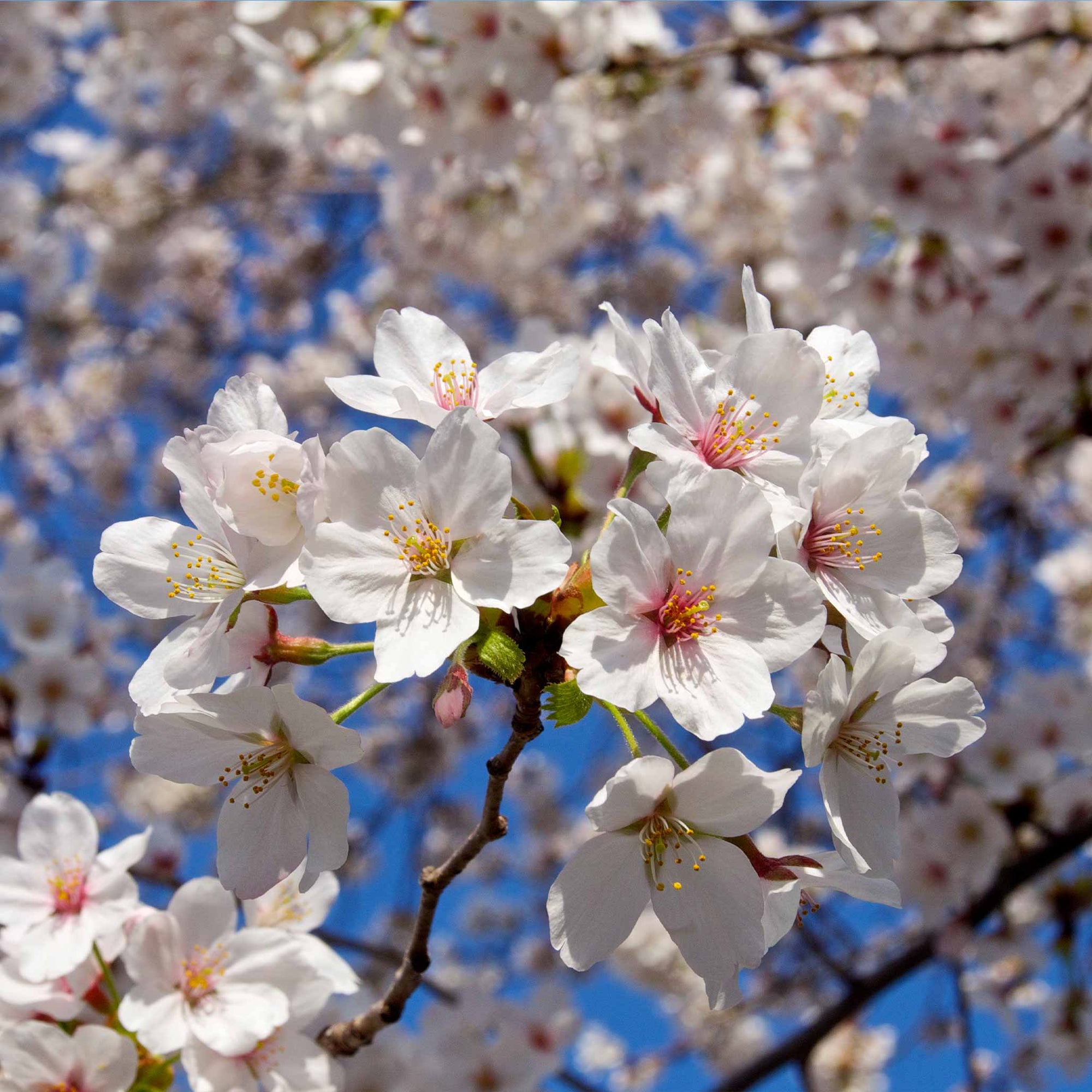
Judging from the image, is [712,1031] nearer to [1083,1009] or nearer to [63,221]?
[1083,1009]

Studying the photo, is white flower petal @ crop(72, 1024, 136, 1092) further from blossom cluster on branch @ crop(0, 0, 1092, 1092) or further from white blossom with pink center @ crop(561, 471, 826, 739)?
white blossom with pink center @ crop(561, 471, 826, 739)

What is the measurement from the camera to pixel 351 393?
53.2 inches

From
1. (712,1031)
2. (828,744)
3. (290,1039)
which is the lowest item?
(712,1031)

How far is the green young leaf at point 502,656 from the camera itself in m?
1.16

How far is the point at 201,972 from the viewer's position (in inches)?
63.1

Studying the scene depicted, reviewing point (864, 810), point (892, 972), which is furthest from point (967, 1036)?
point (864, 810)

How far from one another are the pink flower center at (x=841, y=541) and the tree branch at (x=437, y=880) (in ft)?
1.35

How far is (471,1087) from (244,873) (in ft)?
6.55

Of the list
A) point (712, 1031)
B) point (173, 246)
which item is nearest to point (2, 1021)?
point (712, 1031)

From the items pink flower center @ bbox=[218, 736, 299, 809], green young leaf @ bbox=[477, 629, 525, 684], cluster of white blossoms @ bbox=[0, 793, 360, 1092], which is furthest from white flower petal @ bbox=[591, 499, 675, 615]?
cluster of white blossoms @ bbox=[0, 793, 360, 1092]

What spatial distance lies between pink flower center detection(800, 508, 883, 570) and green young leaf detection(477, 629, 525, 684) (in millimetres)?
413

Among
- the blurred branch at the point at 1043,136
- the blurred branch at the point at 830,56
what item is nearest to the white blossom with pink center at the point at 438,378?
the blurred branch at the point at 830,56

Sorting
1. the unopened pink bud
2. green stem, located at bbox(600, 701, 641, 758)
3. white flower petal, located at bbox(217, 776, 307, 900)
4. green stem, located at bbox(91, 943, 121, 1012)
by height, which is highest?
the unopened pink bud

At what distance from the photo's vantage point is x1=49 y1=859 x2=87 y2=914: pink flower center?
1.70 meters
